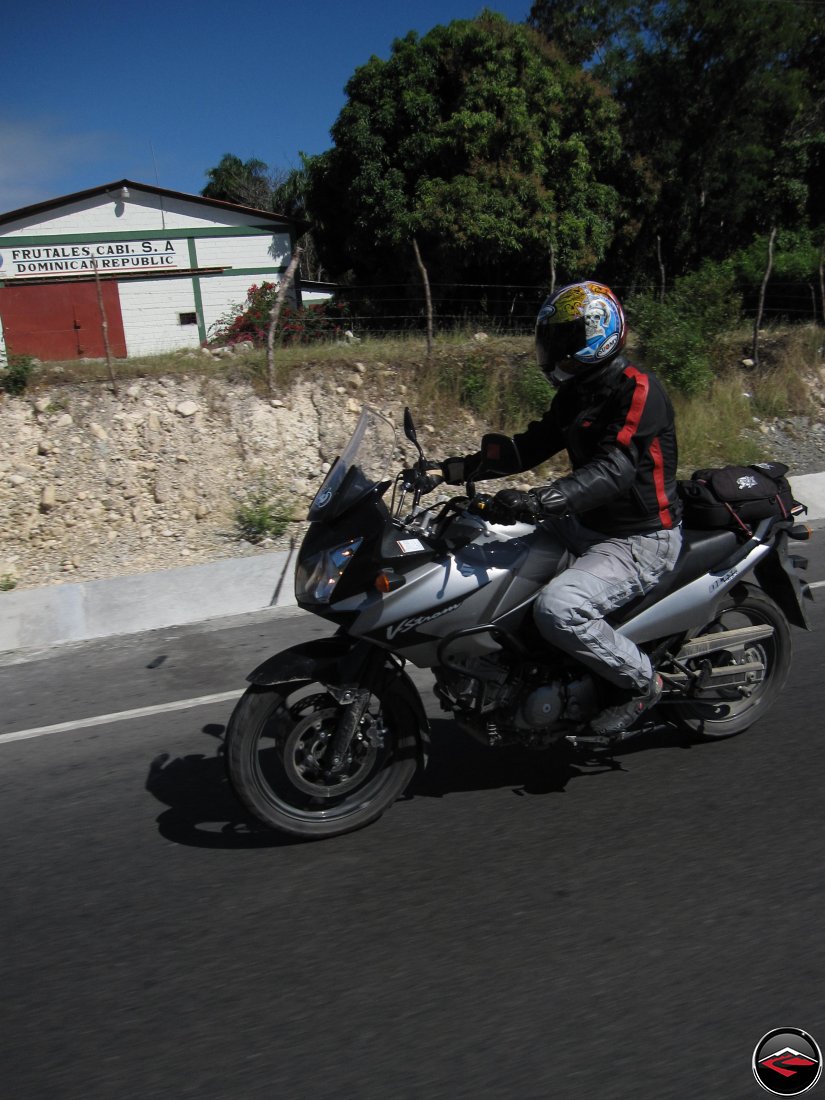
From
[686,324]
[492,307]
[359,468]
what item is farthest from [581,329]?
[492,307]

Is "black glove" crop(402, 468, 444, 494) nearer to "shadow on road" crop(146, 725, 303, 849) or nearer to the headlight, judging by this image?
the headlight

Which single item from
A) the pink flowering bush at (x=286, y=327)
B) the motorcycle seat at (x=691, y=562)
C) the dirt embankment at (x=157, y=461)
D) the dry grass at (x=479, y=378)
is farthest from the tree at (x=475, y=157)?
the motorcycle seat at (x=691, y=562)

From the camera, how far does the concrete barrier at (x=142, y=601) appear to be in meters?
6.80

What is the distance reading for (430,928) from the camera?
3.12 m

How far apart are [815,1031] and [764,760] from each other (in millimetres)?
1840

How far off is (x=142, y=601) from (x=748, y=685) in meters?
4.56

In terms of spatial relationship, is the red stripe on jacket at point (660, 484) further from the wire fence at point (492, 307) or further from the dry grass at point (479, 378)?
the wire fence at point (492, 307)

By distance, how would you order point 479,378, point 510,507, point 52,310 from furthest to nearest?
point 52,310 → point 479,378 → point 510,507

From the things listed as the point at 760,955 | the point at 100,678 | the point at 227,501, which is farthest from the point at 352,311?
the point at 760,955

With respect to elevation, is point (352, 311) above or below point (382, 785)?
above

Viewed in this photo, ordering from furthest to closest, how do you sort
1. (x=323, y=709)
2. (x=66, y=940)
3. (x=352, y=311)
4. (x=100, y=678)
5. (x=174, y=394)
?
(x=352, y=311) → (x=174, y=394) → (x=100, y=678) → (x=323, y=709) → (x=66, y=940)

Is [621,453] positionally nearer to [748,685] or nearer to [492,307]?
[748,685]

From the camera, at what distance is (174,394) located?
38.8 ft

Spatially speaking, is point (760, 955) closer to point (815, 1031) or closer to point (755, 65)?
point (815, 1031)
